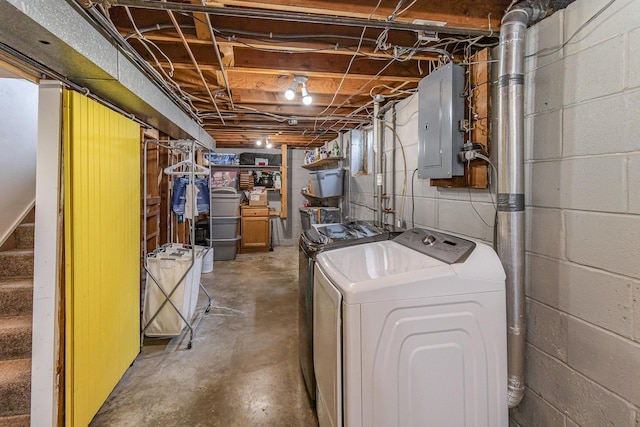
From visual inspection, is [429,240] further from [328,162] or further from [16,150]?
[328,162]

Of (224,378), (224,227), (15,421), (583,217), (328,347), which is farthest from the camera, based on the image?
(224,227)

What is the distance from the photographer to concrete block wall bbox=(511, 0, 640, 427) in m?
1.07

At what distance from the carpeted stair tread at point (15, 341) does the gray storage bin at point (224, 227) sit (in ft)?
12.2

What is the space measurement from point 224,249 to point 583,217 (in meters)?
5.38

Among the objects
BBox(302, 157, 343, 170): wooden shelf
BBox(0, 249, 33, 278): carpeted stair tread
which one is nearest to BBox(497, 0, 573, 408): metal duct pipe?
BBox(0, 249, 33, 278): carpeted stair tread

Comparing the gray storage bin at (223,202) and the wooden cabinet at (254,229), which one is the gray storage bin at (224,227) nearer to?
the gray storage bin at (223,202)

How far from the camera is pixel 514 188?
1424 mm

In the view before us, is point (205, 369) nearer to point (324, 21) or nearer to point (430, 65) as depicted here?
point (324, 21)

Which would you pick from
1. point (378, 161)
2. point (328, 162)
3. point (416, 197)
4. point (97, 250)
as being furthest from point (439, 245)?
point (328, 162)

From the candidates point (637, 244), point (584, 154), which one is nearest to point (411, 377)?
point (637, 244)

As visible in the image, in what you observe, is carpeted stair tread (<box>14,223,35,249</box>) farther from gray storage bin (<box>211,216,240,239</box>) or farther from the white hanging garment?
gray storage bin (<box>211,216,240,239</box>)

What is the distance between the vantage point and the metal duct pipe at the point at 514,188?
55.0 inches

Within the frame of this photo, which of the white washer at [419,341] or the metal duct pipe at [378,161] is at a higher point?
the metal duct pipe at [378,161]

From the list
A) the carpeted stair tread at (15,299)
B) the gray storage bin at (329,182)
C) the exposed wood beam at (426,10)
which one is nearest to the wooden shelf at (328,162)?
the gray storage bin at (329,182)
